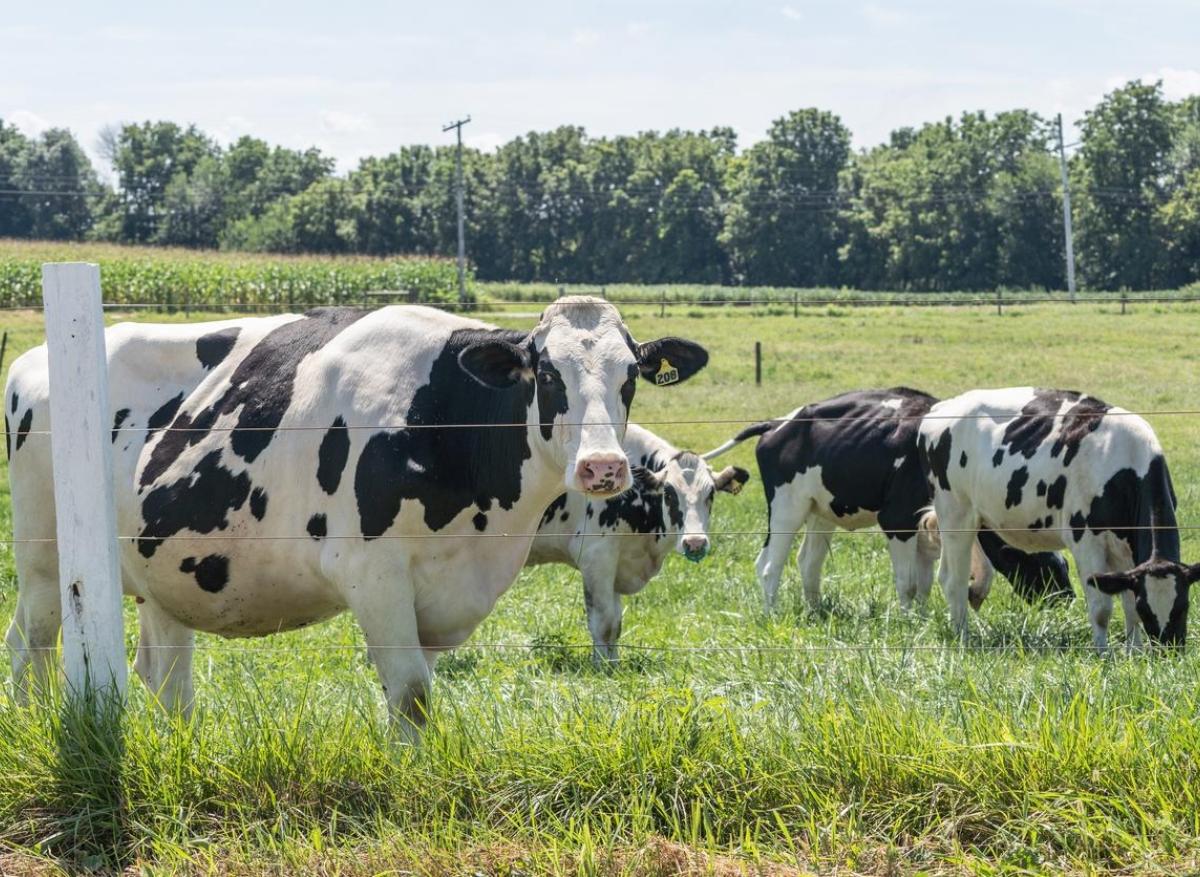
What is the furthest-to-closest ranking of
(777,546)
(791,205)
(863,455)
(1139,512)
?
(791,205)
(863,455)
(777,546)
(1139,512)

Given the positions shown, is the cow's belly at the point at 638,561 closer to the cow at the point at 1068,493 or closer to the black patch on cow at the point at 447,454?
the cow at the point at 1068,493

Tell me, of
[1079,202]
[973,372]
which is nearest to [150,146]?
[1079,202]

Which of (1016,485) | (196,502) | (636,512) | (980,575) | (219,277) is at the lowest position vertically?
(980,575)

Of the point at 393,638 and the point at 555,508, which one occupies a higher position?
the point at 393,638

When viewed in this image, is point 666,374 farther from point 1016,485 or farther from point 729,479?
point 729,479

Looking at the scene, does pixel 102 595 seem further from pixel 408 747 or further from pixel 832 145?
pixel 832 145

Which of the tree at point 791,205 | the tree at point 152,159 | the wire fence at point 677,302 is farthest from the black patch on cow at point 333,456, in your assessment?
the tree at point 152,159

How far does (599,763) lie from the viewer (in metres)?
4.56

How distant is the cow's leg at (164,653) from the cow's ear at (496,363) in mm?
2142

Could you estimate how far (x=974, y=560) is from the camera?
11.8 metres

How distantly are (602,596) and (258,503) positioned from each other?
460 centimetres

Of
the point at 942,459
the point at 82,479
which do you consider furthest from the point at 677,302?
the point at 82,479

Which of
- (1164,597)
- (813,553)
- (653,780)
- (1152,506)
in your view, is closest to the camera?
(653,780)

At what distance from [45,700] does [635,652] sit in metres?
4.90
